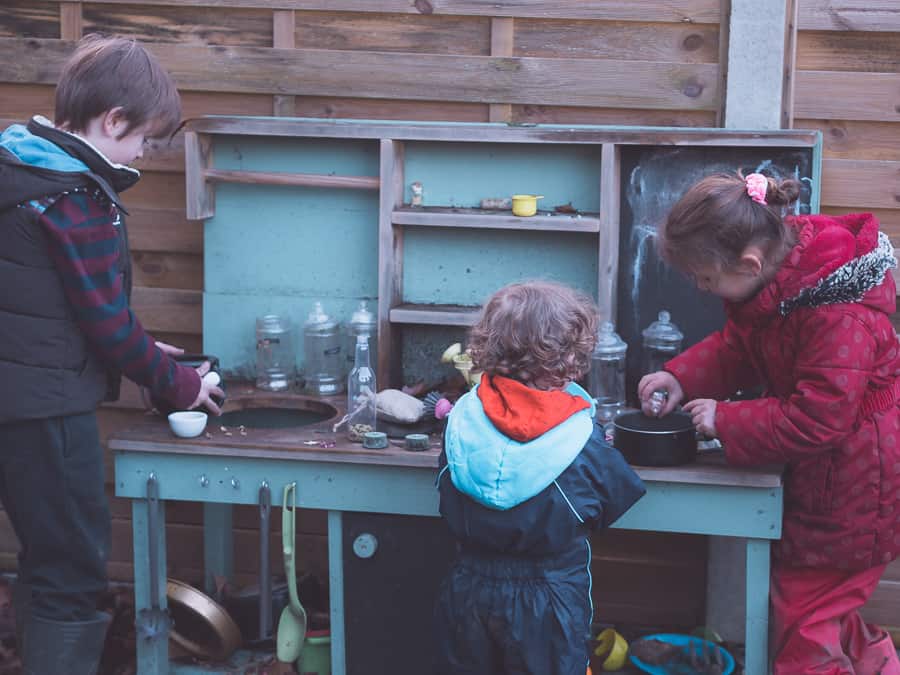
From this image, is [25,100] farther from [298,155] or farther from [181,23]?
[298,155]

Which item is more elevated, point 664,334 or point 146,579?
point 664,334

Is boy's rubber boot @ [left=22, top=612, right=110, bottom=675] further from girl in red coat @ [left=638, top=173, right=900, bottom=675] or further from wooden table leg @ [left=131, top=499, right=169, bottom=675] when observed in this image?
girl in red coat @ [left=638, top=173, right=900, bottom=675]

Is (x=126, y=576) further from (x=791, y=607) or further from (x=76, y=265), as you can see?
(x=791, y=607)

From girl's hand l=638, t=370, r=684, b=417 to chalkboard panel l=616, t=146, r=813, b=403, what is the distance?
425 mm

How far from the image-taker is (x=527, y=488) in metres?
2.51

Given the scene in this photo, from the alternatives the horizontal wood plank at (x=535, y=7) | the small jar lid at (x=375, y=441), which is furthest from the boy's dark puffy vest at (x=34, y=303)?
the horizontal wood plank at (x=535, y=7)

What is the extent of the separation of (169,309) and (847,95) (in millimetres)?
2287

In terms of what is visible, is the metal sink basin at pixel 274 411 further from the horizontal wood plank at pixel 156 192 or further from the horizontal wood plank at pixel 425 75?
the horizontal wood plank at pixel 425 75

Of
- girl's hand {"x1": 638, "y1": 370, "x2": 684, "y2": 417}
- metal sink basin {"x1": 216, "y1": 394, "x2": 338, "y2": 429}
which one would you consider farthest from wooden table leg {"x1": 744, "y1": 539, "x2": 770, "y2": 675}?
metal sink basin {"x1": 216, "y1": 394, "x2": 338, "y2": 429}

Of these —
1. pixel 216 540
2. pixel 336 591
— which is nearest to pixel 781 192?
pixel 336 591

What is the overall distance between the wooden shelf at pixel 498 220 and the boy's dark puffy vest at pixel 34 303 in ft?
3.37

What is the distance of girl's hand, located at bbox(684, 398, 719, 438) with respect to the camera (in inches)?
113

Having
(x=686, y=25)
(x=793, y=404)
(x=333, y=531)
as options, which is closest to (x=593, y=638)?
(x=333, y=531)

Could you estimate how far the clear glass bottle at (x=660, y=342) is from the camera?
11.5 ft
